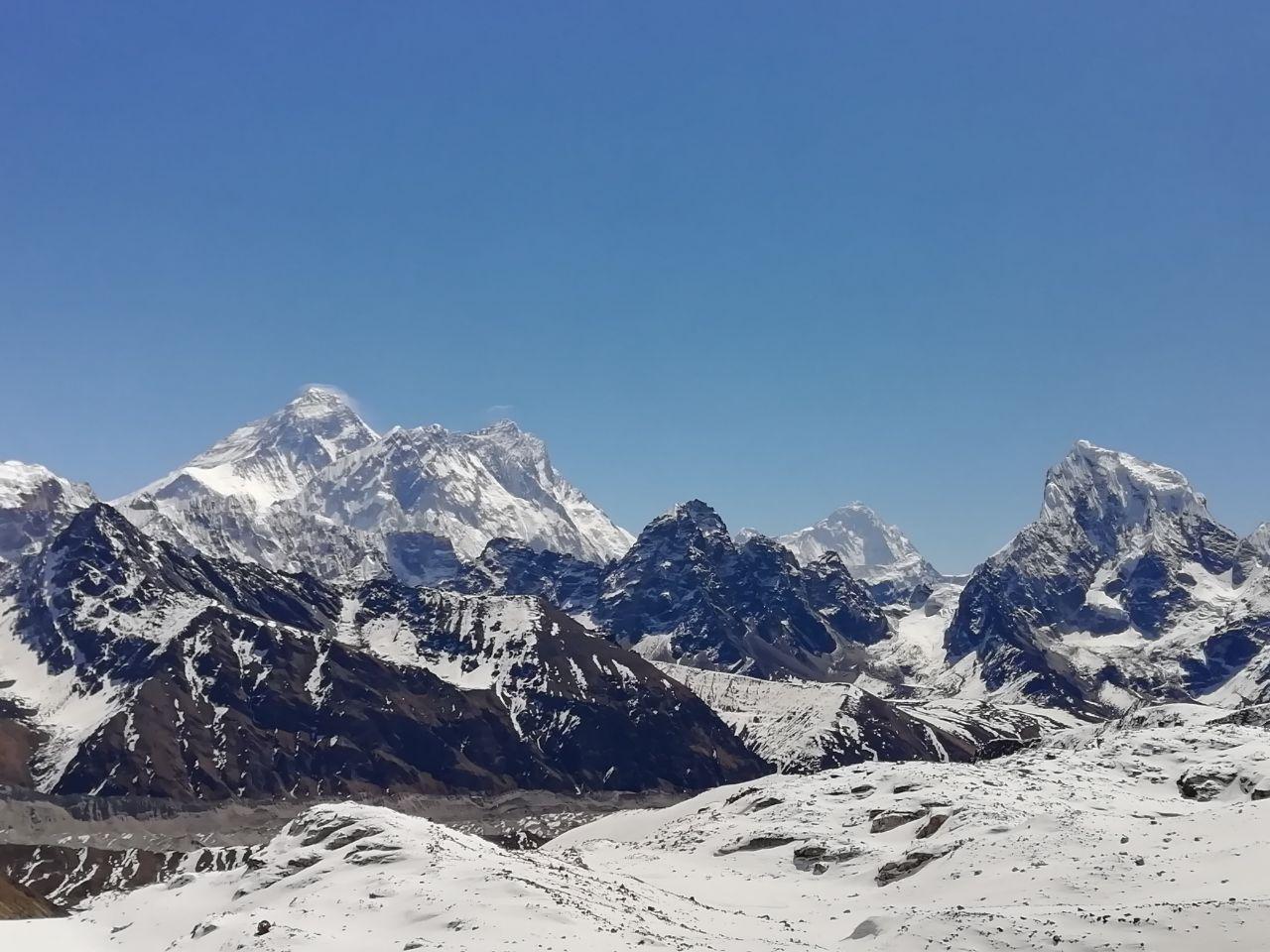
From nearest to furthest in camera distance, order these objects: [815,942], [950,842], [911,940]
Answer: [911,940] < [815,942] < [950,842]

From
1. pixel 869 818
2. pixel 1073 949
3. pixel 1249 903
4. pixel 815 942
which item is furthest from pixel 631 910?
pixel 869 818

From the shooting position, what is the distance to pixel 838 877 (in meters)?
99.6

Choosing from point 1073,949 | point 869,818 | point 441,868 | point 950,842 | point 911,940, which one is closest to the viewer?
point 1073,949

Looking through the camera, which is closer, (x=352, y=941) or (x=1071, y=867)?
(x=352, y=941)

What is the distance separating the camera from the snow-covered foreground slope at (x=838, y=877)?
64.8m

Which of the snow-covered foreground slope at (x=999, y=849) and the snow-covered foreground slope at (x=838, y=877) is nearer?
the snow-covered foreground slope at (x=999, y=849)

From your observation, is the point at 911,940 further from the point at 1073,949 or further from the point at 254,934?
the point at 254,934

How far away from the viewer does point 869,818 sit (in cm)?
11325

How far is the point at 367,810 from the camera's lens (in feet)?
323

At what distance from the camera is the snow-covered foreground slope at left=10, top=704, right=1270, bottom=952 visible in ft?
213

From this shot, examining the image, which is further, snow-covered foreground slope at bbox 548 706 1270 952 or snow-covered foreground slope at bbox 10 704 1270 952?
snow-covered foreground slope at bbox 10 704 1270 952

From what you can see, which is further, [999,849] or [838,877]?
[838,877]

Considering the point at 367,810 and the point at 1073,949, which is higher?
the point at 367,810

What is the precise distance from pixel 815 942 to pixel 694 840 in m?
52.4
